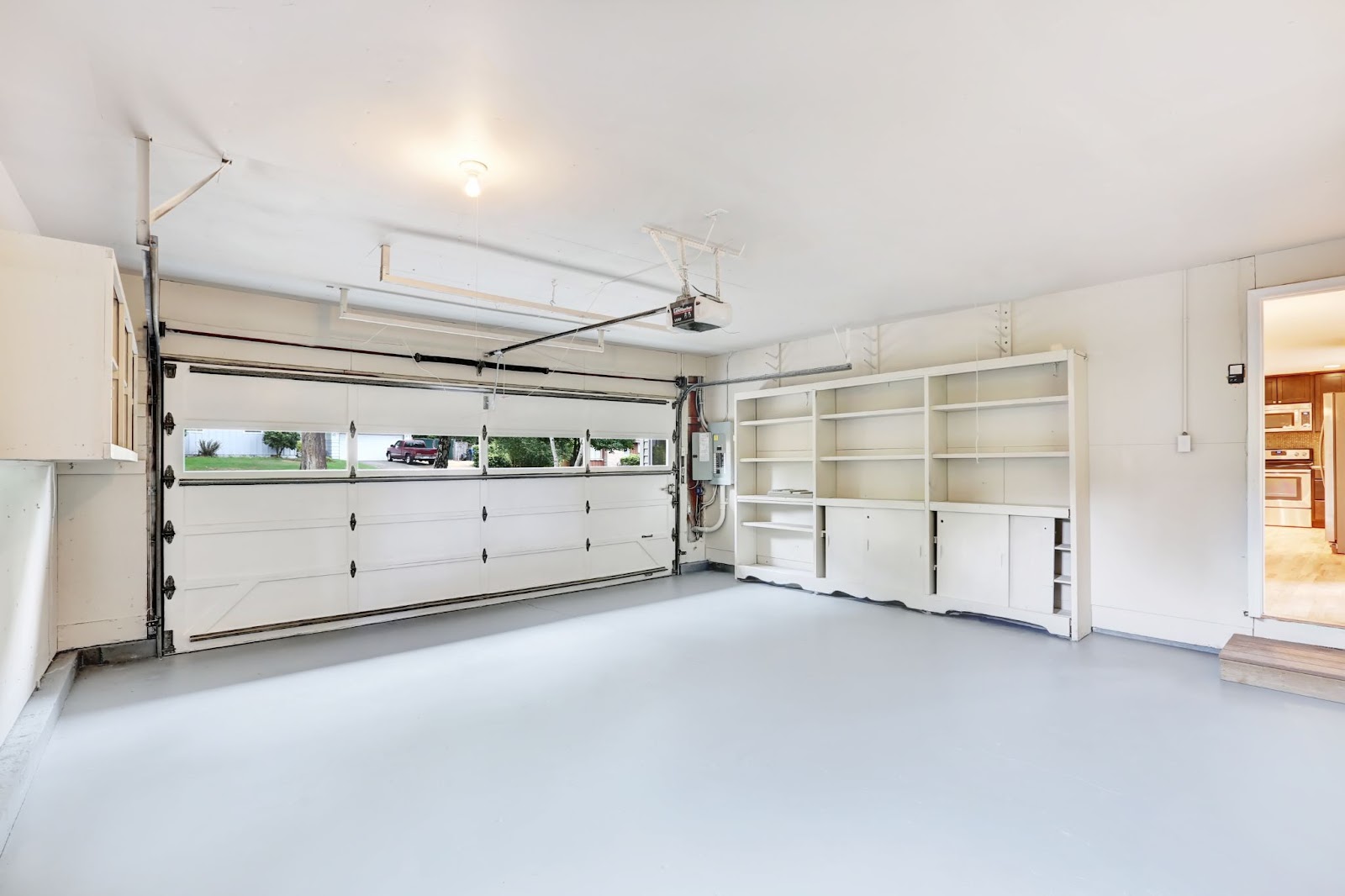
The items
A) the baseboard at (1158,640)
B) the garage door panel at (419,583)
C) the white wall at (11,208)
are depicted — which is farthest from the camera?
the garage door panel at (419,583)

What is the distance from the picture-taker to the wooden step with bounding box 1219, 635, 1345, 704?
3406mm

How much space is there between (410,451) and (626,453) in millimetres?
2387

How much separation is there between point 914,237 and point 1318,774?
3085 millimetres

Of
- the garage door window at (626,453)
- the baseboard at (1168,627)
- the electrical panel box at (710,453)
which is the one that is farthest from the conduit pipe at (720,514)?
the baseboard at (1168,627)

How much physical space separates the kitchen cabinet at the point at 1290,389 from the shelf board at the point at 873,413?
6.63 m

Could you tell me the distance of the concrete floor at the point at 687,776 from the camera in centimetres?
201

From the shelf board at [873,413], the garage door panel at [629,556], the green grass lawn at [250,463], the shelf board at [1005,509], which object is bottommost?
the garage door panel at [629,556]

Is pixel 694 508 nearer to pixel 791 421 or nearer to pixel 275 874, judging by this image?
Answer: pixel 791 421

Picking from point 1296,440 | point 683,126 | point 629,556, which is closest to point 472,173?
point 683,126

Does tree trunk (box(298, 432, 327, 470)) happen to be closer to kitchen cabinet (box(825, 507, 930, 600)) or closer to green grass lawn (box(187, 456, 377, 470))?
green grass lawn (box(187, 456, 377, 470))

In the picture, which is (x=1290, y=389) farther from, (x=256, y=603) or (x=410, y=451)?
(x=256, y=603)

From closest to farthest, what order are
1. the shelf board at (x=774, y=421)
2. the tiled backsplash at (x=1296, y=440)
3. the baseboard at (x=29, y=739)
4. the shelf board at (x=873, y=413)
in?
the baseboard at (x=29, y=739), the shelf board at (x=873, y=413), the shelf board at (x=774, y=421), the tiled backsplash at (x=1296, y=440)

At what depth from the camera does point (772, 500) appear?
6617 mm

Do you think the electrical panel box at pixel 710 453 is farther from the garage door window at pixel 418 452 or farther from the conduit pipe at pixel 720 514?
the garage door window at pixel 418 452
